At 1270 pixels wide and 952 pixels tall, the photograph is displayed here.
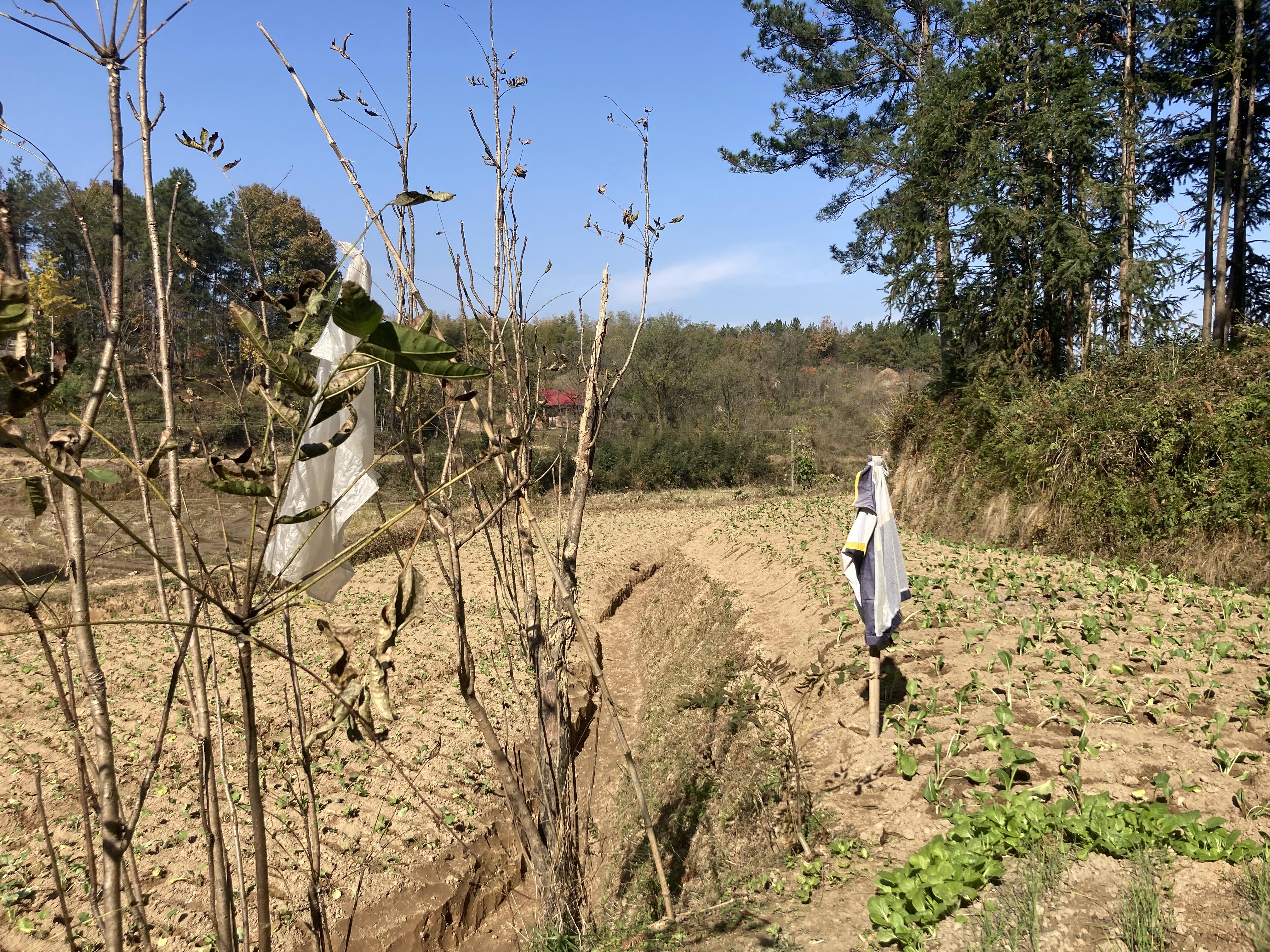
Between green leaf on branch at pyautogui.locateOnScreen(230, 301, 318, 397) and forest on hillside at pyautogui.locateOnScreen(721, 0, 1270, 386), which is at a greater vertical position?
forest on hillside at pyautogui.locateOnScreen(721, 0, 1270, 386)

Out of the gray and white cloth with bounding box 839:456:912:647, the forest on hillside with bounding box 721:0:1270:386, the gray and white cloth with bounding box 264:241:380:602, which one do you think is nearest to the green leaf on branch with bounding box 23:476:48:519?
the gray and white cloth with bounding box 264:241:380:602

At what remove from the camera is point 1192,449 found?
812 centimetres

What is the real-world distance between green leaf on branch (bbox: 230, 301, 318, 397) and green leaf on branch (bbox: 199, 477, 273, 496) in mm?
151

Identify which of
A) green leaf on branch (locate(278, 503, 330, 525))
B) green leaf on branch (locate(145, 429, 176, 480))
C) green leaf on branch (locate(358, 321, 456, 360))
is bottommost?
green leaf on branch (locate(278, 503, 330, 525))

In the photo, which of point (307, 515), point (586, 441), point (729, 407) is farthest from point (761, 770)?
point (729, 407)

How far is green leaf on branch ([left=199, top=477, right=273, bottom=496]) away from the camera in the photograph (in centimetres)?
108

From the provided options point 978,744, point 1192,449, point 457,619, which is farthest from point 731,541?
point 457,619

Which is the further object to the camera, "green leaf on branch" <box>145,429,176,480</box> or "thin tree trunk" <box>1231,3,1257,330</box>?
"thin tree trunk" <box>1231,3,1257,330</box>

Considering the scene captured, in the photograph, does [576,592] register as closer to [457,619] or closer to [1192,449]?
[457,619]

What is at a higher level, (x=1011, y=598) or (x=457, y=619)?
(x=457, y=619)

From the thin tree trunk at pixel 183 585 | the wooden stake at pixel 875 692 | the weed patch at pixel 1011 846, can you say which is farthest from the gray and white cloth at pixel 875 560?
the thin tree trunk at pixel 183 585

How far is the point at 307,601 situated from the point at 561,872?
1934mm

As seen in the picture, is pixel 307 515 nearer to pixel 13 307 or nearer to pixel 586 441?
pixel 13 307

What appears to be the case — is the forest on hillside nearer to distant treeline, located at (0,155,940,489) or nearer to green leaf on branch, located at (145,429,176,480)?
distant treeline, located at (0,155,940,489)
